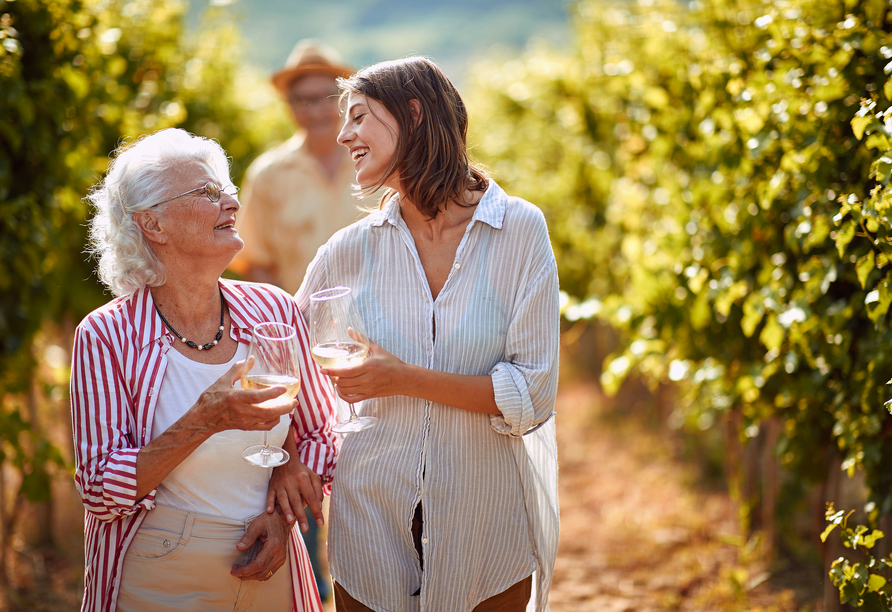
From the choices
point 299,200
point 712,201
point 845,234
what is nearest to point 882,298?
point 845,234

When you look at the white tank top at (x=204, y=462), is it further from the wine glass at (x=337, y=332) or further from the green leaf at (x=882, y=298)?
the green leaf at (x=882, y=298)

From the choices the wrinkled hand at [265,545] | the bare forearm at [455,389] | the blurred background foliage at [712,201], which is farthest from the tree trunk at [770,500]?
the wrinkled hand at [265,545]

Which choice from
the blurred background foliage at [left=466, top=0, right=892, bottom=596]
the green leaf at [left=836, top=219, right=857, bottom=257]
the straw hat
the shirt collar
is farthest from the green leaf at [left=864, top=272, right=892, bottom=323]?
the straw hat

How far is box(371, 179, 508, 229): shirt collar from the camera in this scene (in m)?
2.21

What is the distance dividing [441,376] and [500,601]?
2.38 feet

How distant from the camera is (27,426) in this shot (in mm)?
3570

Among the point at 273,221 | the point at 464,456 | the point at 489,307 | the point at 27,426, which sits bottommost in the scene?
the point at 27,426

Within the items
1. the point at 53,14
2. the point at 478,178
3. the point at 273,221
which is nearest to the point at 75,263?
the point at 273,221

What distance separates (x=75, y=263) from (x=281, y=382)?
3385 mm

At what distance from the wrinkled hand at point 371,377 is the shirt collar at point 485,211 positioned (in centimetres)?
49

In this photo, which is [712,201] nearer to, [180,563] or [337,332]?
[337,332]

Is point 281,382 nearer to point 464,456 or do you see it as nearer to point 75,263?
point 464,456

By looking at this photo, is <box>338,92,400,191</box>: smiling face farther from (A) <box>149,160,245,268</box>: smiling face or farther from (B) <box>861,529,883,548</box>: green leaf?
(B) <box>861,529,883,548</box>: green leaf

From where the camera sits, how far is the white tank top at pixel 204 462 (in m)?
2.09
